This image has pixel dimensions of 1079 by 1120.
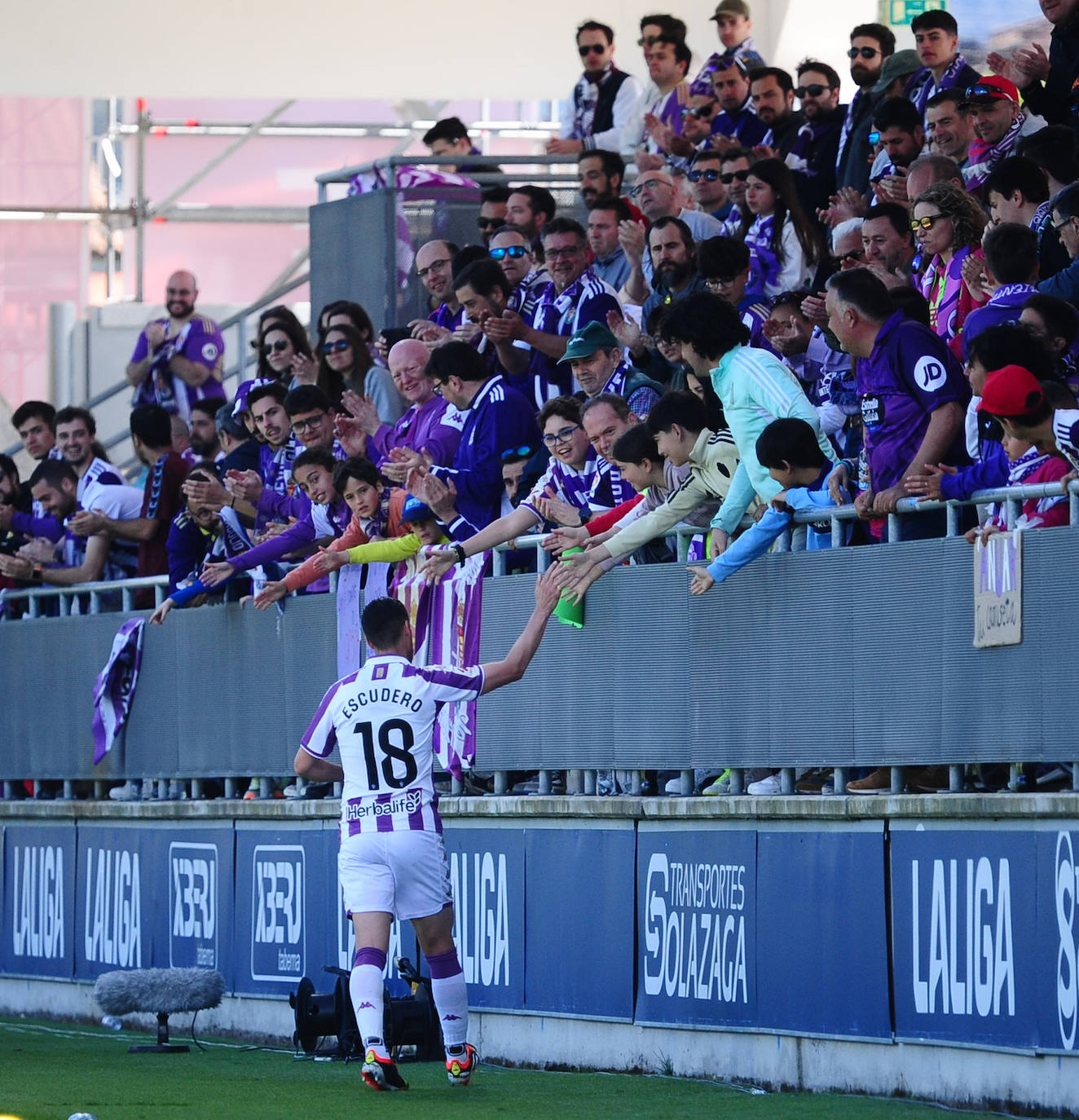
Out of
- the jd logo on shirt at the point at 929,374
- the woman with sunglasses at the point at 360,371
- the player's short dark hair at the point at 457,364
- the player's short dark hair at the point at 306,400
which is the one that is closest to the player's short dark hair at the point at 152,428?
the woman with sunglasses at the point at 360,371

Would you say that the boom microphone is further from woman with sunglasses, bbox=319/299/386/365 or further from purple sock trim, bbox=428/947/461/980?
woman with sunglasses, bbox=319/299/386/365

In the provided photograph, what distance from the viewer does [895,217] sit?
1263cm

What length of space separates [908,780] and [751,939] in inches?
49.6

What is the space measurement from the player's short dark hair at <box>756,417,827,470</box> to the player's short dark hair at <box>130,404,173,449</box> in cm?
745

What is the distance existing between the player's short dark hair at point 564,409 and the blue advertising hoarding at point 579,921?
2.17 metres

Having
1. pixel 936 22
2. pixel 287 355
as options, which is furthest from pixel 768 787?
pixel 287 355

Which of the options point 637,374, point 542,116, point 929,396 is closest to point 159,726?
point 637,374

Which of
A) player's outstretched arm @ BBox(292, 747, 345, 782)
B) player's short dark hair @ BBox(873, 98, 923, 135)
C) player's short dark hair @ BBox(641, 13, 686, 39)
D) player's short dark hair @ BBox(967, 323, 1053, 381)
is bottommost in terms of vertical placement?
player's outstretched arm @ BBox(292, 747, 345, 782)

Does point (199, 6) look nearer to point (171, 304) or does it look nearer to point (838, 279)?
point (171, 304)

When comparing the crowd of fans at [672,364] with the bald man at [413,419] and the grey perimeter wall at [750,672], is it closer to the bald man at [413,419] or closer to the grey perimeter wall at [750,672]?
the bald man at [413,419]

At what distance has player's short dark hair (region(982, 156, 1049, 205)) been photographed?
11328mm

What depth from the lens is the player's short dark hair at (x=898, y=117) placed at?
1389 centimetres

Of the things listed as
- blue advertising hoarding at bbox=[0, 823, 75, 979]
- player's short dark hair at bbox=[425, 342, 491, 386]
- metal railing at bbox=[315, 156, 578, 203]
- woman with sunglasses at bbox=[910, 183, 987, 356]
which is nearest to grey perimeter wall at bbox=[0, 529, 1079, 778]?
player's short dark hair at bbox=[425, 342, 491, 386]

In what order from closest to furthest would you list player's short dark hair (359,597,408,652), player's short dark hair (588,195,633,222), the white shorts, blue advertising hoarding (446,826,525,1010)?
the white shorts, player's short dark hair (359,597,408,652), blue advertising hoarding (446,826,525,1010), player's short dark hair (588,195,633,222)
